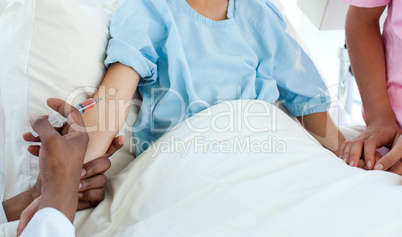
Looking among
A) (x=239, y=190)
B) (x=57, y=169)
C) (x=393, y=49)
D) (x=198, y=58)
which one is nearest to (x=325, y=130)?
(x=393, y=49)

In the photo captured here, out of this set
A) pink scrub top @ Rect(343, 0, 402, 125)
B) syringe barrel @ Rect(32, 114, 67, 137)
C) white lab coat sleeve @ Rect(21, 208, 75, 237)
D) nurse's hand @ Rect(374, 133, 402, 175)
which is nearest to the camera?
white lab coat sleeve @ Rect(21, 208, 75, 237)

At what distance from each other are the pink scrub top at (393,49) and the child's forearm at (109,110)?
70 centimetres

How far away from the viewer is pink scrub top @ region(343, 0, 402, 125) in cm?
115

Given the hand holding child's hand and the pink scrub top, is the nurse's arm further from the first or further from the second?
the hand holding child's hand

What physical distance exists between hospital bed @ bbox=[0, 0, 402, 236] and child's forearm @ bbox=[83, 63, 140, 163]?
56mm

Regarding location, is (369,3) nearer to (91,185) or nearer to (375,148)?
(375,148)

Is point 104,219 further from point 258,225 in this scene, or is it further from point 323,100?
point 323,100

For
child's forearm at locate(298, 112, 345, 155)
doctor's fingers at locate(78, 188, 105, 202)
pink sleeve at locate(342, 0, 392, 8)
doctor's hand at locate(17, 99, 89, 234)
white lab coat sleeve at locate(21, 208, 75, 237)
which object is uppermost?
pink sleeve at locate(342, 0, 392, 8)

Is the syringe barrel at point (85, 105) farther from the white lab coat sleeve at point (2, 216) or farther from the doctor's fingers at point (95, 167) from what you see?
the white lab coat sleeve at point (2, 216)

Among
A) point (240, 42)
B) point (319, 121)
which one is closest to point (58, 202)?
point (240, 42)

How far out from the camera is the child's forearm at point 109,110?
909 mm

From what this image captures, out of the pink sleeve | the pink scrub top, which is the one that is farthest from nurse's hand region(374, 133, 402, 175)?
the pink sleeve

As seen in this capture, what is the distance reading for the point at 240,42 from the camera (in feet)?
3.76

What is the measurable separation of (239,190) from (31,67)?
0.54m
